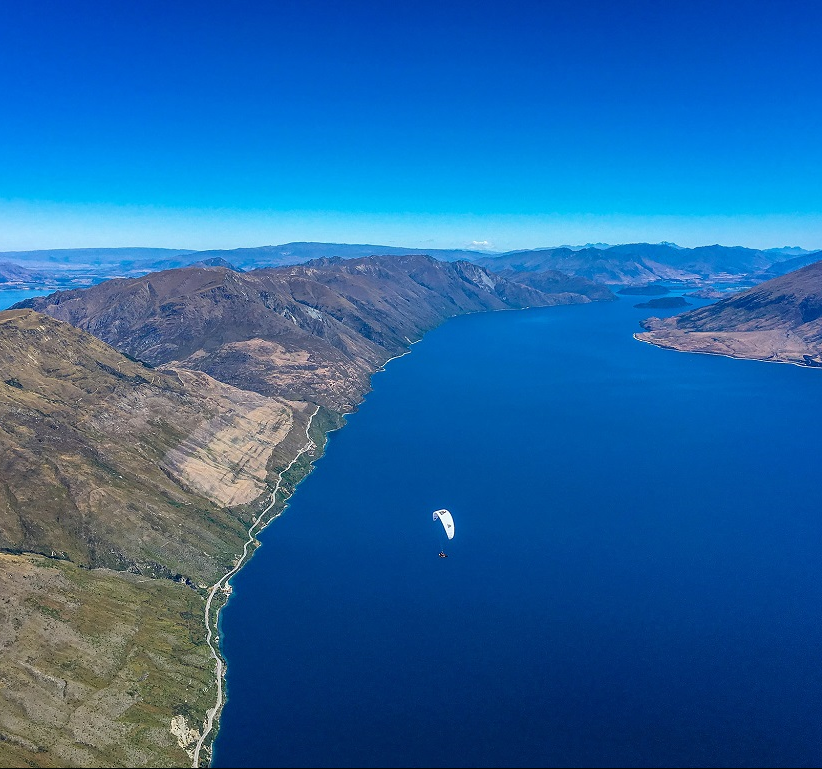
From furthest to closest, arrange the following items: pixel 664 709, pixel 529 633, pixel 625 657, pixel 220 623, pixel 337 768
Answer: pixel 220 623, pixel 529 633, pixel 625 657, pixel 664 709, pixel 337 768

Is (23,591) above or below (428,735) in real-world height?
above

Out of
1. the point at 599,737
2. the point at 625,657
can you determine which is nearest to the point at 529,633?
the point at 625,657

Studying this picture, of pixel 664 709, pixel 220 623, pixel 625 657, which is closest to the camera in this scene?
pixel 664 709

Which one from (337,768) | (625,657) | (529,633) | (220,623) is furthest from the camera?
(220,623)

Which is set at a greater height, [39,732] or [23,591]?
[23,591]

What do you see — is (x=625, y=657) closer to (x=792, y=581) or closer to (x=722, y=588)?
(x=722, y=588)

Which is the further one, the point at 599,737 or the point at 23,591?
the point at 23,591

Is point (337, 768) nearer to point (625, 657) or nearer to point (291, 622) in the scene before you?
point (291, 622)

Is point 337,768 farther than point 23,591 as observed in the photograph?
No

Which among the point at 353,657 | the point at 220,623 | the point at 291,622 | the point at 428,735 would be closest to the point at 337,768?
the point at 428,735
